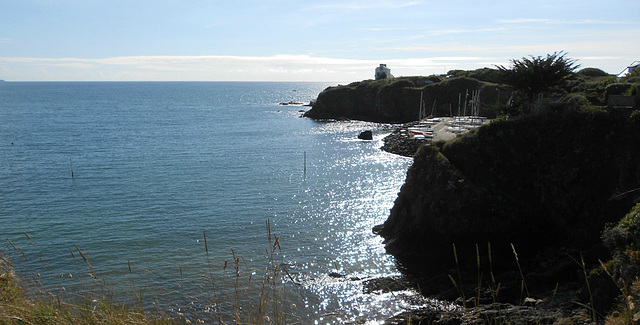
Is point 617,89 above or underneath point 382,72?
underneath

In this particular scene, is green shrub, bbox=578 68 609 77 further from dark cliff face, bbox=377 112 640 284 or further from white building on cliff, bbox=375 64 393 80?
dark cliff face, bbox=377 112 640 284

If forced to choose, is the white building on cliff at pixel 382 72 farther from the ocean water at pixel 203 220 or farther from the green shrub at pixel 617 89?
the green shrub at pixel 617 89

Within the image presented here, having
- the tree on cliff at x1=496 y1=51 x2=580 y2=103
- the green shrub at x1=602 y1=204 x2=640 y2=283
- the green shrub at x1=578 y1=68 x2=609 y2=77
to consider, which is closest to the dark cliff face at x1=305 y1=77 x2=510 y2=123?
the green shrub at x1=578 y1=68 x2=609 y2=77

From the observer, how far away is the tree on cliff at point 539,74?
98.7 ft

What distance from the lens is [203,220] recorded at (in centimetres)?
3272

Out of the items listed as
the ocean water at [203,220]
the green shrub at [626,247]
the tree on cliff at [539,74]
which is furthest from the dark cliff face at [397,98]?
the green shrub at [626,247]

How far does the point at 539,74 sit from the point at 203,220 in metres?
25.5

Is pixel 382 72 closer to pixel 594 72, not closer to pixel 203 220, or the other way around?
pixel 594 72

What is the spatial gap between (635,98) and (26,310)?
29.8 meters

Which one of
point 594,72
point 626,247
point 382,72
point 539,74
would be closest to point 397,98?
point 382,72

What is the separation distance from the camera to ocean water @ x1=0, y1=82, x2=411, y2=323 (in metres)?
20.2

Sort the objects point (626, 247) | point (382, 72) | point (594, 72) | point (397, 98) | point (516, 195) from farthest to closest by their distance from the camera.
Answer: point (382, 72)
point (397, 98)
point (594, 72)
point (516, 195)
point (626, 247)

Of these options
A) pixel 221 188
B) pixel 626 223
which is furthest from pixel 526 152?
pixel 221 188

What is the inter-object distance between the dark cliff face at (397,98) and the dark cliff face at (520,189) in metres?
59.2
